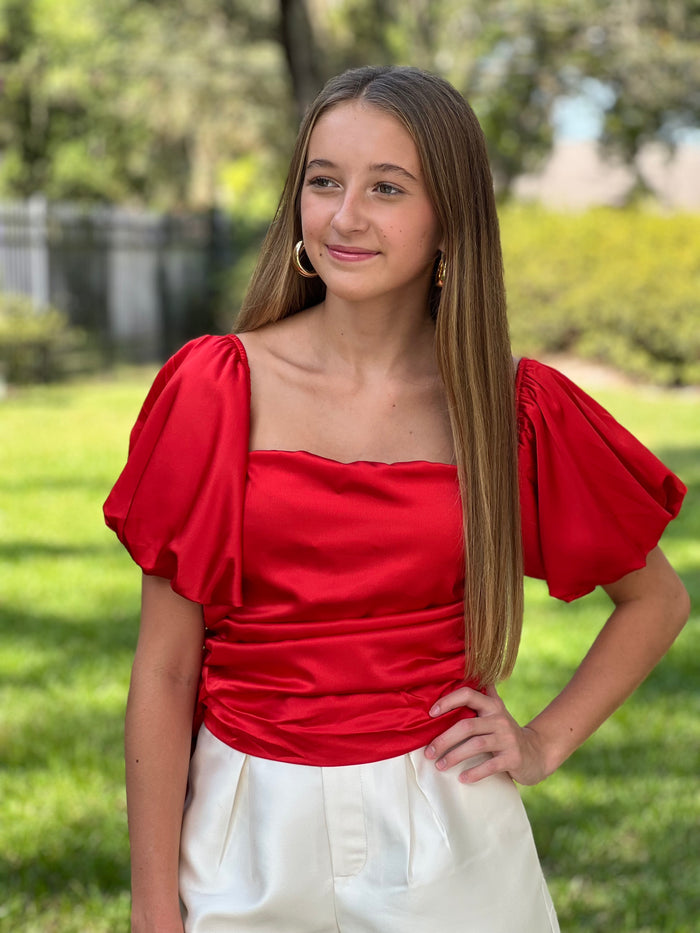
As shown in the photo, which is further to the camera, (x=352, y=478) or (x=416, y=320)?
(x=416, y=320)

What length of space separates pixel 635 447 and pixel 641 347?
12987 millimetres

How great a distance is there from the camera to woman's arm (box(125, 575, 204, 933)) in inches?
71.2

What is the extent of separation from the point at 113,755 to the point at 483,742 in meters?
2.72

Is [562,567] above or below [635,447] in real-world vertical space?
below

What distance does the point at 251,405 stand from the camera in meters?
1.85

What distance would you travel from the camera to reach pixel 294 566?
180cm

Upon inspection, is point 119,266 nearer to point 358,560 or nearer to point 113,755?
point 113,755

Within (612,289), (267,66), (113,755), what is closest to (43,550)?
(113,755)

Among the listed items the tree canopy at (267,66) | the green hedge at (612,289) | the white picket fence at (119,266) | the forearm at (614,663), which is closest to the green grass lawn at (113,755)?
the forearm at (614,663)

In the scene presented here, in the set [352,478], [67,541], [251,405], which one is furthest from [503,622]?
[67,541]

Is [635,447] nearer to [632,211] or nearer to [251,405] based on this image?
[251,405]

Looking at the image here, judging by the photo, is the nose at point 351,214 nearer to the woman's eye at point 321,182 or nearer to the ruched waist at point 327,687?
the woman's eye at point 321,182

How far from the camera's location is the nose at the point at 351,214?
1818mm

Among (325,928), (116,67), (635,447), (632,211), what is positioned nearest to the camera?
(325,928)
